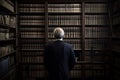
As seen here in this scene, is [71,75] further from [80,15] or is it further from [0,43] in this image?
[0,43]

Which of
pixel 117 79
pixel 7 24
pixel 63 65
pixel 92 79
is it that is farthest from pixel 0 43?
pixel 117 79

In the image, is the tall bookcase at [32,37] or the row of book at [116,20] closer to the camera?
the row of book at [116,20]

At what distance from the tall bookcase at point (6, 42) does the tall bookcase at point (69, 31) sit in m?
0.32

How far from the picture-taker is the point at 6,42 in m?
5.07

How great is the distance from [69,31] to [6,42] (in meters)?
1.60

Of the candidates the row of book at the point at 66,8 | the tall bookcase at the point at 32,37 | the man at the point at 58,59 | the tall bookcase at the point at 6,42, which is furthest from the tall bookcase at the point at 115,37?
the tall bookcase at the point at 6,42

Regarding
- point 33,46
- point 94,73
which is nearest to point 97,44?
point 94,73

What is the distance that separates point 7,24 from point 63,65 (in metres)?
2.01

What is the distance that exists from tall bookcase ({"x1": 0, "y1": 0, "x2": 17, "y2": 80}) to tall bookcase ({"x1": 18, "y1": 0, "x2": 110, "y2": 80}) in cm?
32

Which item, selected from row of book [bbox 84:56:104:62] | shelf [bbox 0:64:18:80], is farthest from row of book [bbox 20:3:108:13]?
shelf [bbox 0:64:18:80]

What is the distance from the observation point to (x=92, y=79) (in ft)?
18.0

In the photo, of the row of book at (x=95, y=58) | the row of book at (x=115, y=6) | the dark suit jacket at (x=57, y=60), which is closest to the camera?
the dark suit jacket at (x=57, y=60)

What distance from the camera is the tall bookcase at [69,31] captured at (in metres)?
5.68

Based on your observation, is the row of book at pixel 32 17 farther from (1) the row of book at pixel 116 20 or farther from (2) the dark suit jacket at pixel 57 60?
(2) the dark suit jacket at pixel 57 60
